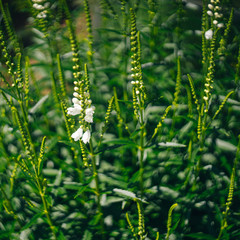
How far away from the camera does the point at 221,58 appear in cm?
420

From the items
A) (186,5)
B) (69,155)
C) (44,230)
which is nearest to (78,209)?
(44,230)

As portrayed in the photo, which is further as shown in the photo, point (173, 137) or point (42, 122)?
point (42, 122)

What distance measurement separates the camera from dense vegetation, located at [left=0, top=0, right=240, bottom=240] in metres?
3.33

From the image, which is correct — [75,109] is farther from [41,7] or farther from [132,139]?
[41,7]

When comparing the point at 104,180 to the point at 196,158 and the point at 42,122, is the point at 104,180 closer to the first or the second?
the point at 196,158

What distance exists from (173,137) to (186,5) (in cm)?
224

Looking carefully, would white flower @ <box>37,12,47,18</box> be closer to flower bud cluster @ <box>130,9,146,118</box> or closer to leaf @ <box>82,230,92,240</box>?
flower bud cluster @ <box>130,9,146,118</box>

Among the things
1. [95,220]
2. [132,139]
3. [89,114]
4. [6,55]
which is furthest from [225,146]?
[6,55]

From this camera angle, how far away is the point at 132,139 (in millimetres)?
3738

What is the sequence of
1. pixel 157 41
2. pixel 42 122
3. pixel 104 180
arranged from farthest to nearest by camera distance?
pixel 157 41 < pixel 42 122 < pixel 104 180

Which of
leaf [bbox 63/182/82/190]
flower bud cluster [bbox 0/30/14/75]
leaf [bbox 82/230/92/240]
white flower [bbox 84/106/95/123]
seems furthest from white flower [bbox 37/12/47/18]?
leaf [bbox 82/230/92/240]

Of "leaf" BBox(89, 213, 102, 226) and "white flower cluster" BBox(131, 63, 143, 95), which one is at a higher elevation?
"white flower cluster" BBox(131, 63, 143, 95)

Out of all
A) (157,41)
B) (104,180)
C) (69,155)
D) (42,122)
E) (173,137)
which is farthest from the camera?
(157,41)

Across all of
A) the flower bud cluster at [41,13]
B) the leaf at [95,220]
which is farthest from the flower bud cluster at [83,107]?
the flower bud cluster at [41,13]
